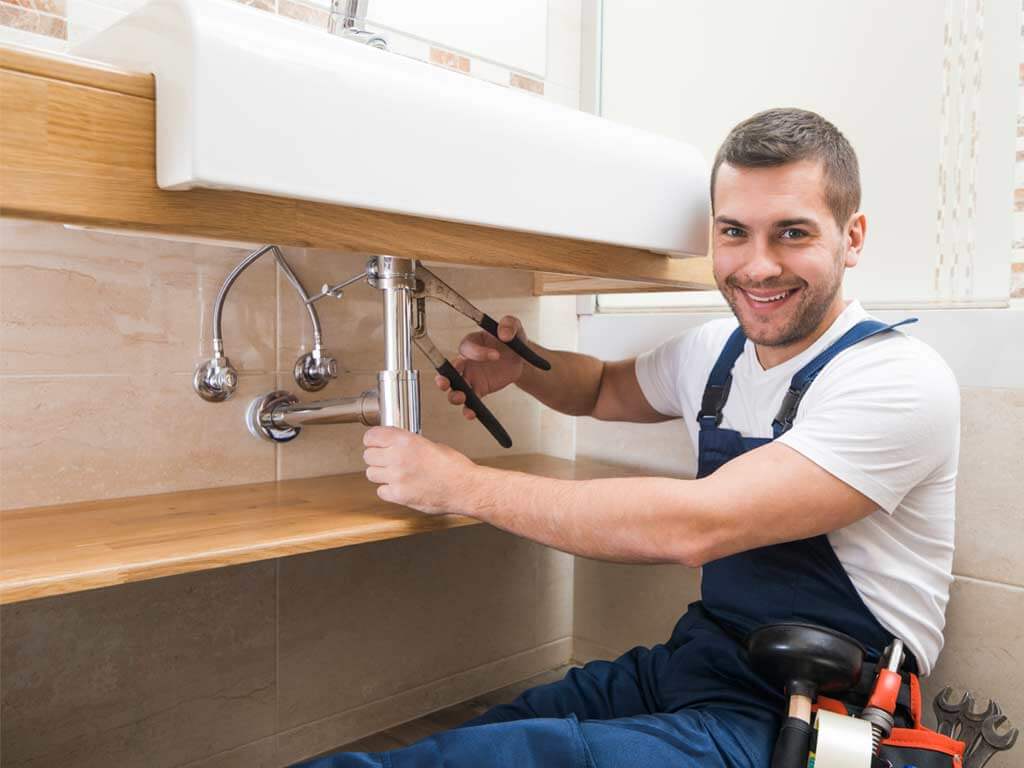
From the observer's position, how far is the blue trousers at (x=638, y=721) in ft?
2.76

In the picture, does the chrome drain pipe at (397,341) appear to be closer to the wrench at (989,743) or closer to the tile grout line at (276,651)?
the tile grout line at (276,651)

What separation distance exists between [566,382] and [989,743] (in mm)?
758

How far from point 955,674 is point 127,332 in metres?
1.23

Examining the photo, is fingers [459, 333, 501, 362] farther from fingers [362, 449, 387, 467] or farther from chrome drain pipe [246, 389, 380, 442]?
fingers [362, 449, 387, 467]

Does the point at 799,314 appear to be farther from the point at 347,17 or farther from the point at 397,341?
the point at 347,17

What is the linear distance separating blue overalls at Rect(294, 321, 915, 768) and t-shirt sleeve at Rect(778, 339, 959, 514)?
0.07 metres

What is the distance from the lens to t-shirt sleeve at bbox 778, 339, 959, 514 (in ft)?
3.04

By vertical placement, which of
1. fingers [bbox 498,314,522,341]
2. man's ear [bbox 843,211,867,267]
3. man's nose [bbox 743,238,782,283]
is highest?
man's ear [bbox 843,211,867,267]

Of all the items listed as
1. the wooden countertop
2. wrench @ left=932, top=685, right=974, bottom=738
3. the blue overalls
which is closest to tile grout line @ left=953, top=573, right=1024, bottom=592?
wrench @ left=932, top=685, right=974, bottom=738

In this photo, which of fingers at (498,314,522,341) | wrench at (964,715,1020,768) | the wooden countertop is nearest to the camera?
the wooden countertop

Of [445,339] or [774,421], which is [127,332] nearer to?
[445,339]

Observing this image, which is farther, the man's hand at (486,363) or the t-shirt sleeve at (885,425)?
the man's hand at (486,363)

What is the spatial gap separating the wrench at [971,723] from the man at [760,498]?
89 millimetres

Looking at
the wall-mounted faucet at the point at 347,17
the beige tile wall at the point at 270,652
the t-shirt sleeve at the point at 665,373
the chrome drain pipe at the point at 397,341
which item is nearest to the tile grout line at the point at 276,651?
the beige tile wall at the point at 270,652
